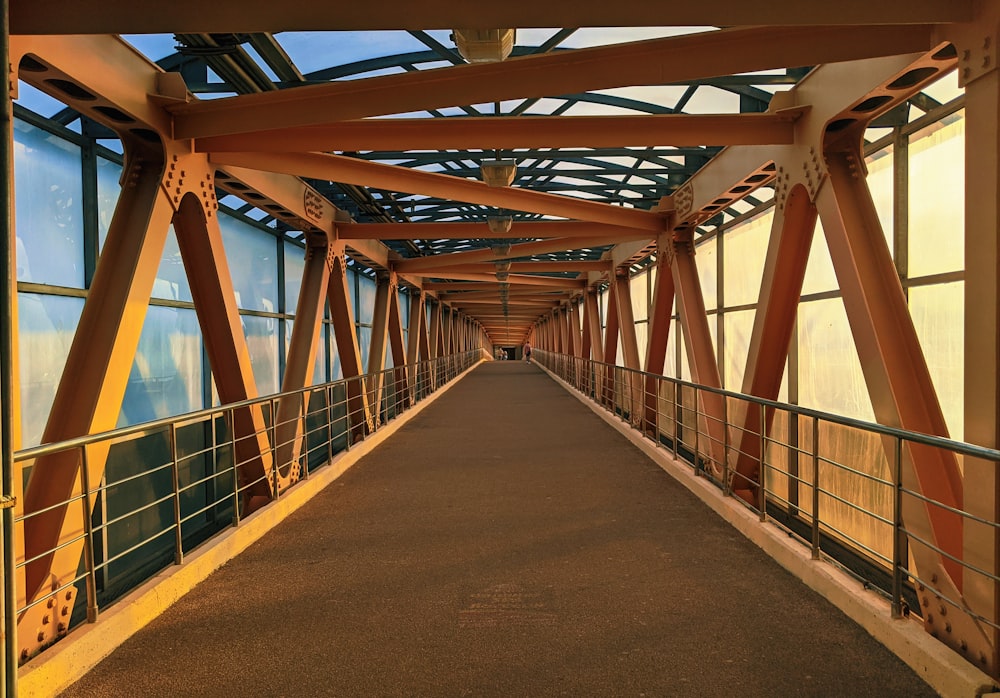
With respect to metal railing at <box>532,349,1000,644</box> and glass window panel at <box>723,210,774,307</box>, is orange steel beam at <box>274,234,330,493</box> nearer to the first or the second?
metal railing at <box>532,349,1000,644</box>

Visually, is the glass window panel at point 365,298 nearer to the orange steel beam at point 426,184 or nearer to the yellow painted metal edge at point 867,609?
the orange steel beam at point 426,184

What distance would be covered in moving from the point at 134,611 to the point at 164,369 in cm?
572

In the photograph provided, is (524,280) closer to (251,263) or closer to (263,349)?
(263,349)

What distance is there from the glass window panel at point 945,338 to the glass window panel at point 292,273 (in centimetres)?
1009

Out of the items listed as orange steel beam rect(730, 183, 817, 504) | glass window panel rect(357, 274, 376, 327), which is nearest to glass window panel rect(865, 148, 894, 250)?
orange steel beam rect(730, 183, 817, 504)

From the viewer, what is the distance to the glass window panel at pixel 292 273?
42.8 ft

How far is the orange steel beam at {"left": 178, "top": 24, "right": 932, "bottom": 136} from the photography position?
12.5ft

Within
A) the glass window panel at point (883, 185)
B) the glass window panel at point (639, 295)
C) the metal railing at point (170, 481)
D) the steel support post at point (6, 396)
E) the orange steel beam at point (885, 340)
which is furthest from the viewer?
the glass window panel at point (639, 295)

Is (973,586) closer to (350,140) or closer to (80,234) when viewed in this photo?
(350,140)

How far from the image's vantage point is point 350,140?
5.57 metres

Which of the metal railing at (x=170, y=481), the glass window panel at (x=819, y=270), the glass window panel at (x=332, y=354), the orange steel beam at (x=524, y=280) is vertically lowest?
the metal railing at (x=170, y=481)

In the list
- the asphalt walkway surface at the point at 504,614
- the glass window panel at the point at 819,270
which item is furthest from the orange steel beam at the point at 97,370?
the glass window panel at the point at 819,270

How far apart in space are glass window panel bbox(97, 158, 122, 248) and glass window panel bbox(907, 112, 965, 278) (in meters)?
8.09

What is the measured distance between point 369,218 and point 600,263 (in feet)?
22.2
